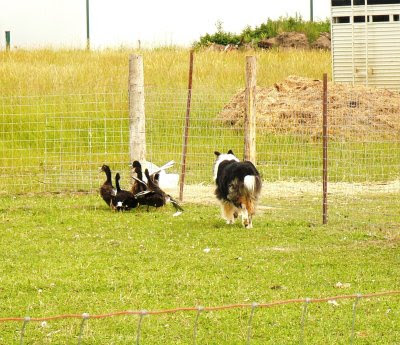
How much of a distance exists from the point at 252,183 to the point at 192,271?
2.66 m

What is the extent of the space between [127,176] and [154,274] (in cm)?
787

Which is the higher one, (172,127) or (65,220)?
(172,127)

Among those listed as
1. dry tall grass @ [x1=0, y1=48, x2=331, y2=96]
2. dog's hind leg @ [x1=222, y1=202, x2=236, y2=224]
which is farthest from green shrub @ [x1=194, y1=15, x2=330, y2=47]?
dog's hind leg @ [x1=222, y1=202, x2=236, y2=224]

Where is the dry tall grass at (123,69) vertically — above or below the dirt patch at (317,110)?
above

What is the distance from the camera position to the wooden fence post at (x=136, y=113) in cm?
1692

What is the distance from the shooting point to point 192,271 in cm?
1094

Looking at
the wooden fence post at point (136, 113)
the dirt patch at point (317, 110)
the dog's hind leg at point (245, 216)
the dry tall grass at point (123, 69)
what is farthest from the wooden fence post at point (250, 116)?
the dry tall grass at point (123, 69)

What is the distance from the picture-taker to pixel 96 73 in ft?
93.6

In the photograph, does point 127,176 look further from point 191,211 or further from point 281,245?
point 281,245

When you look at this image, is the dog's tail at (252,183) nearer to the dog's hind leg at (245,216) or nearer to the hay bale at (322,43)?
the dog's hind leg at (245,216)

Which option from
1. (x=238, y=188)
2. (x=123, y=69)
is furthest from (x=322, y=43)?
(x=238, y=188)

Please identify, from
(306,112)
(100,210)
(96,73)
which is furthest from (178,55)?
(100,210)

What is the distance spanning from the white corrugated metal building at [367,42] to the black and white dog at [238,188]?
15.8 meters

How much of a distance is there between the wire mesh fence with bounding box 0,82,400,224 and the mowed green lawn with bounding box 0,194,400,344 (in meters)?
1.27
